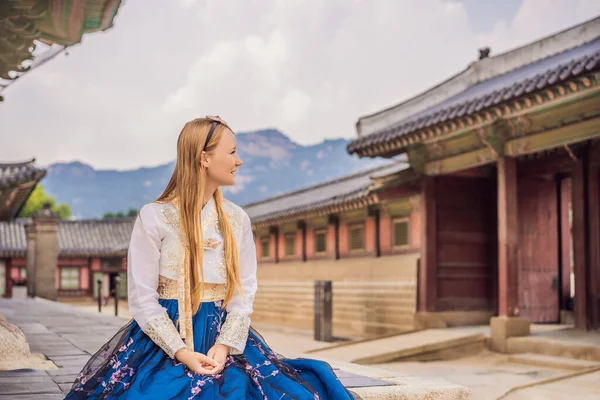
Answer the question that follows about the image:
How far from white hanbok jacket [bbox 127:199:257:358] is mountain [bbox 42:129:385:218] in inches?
5902

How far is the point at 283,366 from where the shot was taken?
3102 mm

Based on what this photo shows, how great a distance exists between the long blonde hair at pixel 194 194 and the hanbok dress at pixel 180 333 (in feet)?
0.10

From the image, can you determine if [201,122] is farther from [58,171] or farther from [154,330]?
[58,171]

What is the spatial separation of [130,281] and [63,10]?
7.12 meters

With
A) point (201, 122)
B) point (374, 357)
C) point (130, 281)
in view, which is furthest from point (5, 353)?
point (374, 357)

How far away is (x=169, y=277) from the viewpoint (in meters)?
3.07

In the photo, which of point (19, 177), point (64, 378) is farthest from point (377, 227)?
point (64, 378)

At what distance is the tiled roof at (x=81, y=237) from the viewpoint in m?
42.6

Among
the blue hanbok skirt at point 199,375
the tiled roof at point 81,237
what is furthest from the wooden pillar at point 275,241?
the tiled roof at point 81,237

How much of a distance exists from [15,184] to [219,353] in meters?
13.7

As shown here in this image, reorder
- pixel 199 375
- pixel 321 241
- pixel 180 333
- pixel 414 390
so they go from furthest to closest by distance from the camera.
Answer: pixel 321 241 → pixel 414 390 → pixel 180 333 → pixel 199 375

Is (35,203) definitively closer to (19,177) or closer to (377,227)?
(19,177)

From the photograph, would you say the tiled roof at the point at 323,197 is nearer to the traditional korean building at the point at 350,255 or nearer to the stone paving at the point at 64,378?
the traditional korean building at the point at 350,255

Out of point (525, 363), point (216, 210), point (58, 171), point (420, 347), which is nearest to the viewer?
point (216, 210)
